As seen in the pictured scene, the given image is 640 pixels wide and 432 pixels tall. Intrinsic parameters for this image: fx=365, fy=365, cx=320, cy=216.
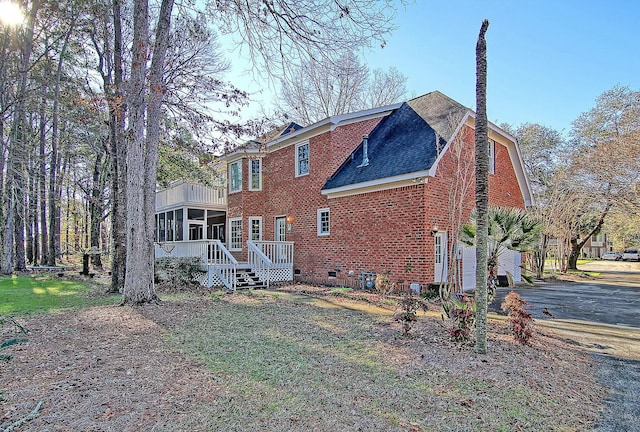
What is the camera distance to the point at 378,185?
11.9 meters

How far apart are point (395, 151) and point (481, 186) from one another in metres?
7.43

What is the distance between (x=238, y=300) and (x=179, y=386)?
6564mm

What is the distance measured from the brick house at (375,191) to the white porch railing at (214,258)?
2.96 m

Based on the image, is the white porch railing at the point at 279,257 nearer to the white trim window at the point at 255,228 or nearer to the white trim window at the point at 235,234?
the white trim window at the point at 255,228

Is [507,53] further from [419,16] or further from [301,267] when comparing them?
[301,267]

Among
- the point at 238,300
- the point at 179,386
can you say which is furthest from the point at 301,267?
the point at 179,386

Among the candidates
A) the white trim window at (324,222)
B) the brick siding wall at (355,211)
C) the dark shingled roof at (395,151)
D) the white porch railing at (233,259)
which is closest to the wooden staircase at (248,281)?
the white porch railing at (233,259)

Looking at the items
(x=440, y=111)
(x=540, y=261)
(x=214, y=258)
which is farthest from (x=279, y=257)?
(x=540, y=261)

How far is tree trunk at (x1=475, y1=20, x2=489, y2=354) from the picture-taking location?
529 centimetres

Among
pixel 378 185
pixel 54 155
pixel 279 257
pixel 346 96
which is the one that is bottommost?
pixel 279 257

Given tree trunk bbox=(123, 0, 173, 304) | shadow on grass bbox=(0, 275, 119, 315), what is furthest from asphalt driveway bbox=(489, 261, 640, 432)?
shadow on grass bbox=(0, 275, 119, 315)

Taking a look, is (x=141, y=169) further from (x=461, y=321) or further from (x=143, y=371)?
(x=461, y=321)

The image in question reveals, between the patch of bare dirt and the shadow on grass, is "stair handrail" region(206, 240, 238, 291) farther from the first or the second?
the patch of bare dirt

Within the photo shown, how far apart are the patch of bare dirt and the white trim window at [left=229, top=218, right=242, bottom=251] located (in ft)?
35.5
